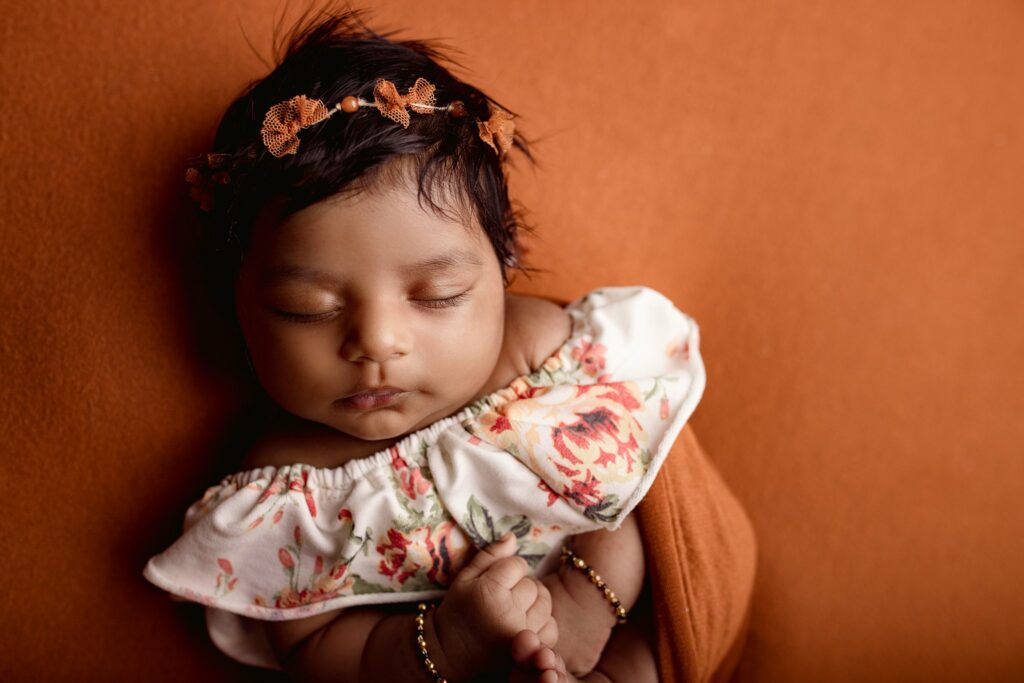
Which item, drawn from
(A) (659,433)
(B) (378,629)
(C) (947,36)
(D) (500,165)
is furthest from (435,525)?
(C) (947,36)

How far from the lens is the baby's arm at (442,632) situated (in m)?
0.84

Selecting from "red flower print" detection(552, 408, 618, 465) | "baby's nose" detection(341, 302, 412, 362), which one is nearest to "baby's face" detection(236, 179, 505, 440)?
"baby's nose" detection(341, 302, 412, 362)

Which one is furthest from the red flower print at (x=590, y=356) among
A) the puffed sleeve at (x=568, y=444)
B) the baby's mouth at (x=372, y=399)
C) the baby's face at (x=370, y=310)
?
the baby's mouth at (x=372, y=399)

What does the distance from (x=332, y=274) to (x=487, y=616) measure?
0.39 metres

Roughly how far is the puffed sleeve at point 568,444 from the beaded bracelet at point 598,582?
0.04 meters

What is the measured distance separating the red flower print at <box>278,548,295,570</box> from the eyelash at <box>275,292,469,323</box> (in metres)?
0.28

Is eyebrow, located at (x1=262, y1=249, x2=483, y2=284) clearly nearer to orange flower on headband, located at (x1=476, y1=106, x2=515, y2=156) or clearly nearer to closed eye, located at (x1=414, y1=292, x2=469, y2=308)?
closed eye, located at (x1=414, y1=292, x2=469, y2=308)

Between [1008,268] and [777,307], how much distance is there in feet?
1.08

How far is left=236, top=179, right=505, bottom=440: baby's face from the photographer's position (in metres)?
0.78

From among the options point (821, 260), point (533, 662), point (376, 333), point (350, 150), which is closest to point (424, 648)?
point (533, 662)

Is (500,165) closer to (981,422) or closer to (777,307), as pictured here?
(777,307)

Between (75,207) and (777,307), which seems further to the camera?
(777,307)

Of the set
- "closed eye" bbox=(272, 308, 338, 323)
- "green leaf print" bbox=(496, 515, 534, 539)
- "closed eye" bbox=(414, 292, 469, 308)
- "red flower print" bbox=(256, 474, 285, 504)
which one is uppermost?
"closed eye" bbox=(414, 292, 469, 308)

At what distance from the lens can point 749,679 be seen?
111 cm
